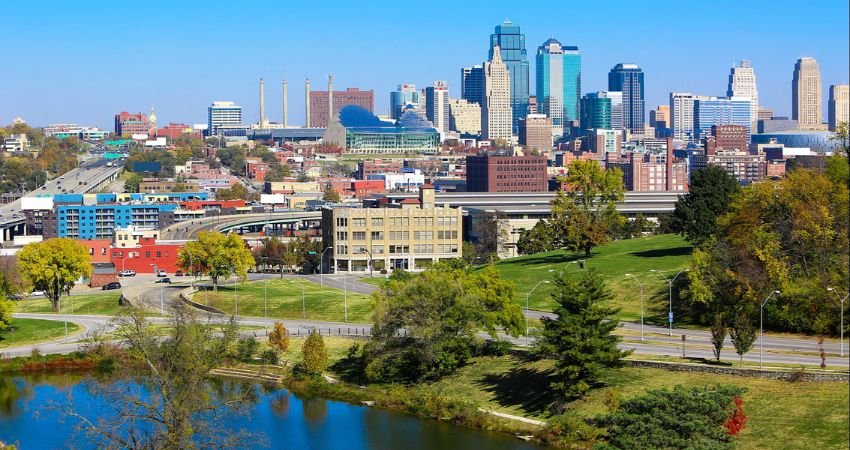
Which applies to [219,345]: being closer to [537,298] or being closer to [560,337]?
[560,337]

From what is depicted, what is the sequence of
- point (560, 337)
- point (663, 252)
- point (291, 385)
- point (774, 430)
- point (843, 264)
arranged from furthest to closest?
point (663, 252)
point (291, 385)
point (560, 337)
point (774, 430)
point (843, 264)

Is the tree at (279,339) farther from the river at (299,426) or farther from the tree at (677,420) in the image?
the tree at (677,420)

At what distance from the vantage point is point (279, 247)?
9900cm

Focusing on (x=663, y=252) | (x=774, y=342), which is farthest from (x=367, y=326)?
(x=774, y=342)

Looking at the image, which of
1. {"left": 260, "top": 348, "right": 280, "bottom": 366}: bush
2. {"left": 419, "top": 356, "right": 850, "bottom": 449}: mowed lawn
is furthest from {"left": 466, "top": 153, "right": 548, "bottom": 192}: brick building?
{"left": 419, "top": 356, "right": 850, "bottom": 449}: mowed lawn

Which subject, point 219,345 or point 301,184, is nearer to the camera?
point 219,345

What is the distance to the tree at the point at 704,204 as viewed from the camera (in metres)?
63.8

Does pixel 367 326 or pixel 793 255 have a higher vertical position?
pixel 793 255

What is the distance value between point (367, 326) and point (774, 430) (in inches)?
1079

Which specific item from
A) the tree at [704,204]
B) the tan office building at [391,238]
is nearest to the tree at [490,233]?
the tan office building at [391,238]

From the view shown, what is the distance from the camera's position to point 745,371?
40.5 meters

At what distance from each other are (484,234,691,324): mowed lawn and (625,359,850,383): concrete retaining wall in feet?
27.4

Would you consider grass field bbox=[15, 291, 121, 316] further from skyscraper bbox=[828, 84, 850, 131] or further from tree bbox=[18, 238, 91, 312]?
skyscraper bbox=[828, 84, 850, 131]

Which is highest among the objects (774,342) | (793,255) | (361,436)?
(793,255)
